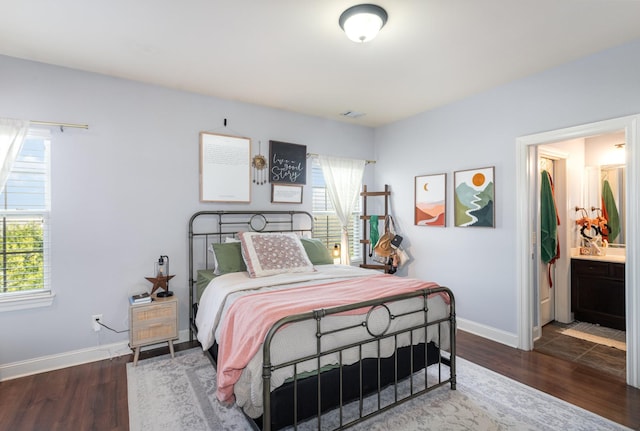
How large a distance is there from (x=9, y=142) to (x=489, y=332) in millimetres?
4914

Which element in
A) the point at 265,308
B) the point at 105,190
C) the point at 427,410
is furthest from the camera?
the point at 105,190

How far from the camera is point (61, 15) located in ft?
7.16

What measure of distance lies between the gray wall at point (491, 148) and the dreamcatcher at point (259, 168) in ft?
6.30

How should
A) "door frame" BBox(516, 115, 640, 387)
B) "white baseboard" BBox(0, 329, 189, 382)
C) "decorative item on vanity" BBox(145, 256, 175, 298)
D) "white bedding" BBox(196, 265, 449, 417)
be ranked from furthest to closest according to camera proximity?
"decorative item on vanity" BBox(145, 256, 175, 298) < "white baseboard" BBox(0, 329, 189, 382) < "door frame" BBox(516, 115, 640, 387) < "white bedding" BBox(196, 265, 449, 417)

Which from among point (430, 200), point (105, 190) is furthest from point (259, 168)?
point (430, 200)

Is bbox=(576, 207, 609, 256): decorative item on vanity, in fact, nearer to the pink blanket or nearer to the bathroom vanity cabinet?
the bathroom vanity cabinet

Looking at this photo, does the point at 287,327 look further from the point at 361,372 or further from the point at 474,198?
the point at 474,198

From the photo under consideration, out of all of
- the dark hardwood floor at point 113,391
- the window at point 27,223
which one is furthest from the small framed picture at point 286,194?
the window at point 27,223

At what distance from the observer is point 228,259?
10.5ft

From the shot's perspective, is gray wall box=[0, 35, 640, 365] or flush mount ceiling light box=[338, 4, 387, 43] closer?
flush mount ceiling light box=[338, 4, 387, 43]

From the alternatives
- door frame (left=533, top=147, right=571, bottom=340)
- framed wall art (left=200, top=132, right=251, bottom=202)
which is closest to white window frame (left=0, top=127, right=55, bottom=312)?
framed wall art (left=200, top=132, right=251, bottom=202)

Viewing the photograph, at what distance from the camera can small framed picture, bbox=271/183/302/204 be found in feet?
13.5

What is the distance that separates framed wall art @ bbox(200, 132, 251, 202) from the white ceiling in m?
0.56

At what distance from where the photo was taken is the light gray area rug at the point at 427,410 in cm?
208
